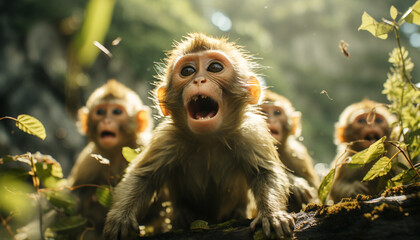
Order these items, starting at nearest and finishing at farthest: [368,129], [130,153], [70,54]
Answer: [130,153]
[368,129]
[70,54]

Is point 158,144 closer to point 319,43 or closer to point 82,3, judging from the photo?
point 82,3

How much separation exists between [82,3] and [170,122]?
7.06 metres

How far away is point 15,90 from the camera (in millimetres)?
8109

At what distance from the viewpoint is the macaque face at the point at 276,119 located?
4.82 metres

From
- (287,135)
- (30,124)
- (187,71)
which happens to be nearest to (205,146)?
(187,71)

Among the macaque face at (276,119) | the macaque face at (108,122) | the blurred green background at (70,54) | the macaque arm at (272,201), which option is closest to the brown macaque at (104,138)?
the macaque face at (108,122)

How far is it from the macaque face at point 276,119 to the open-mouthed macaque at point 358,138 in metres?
0.80

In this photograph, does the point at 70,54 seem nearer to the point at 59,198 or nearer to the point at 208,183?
the point at 59,198

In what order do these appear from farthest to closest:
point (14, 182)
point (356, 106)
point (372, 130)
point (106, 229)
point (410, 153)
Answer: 1. point (356, 106)
2. point (372, 130)
3. point (14, 182)
4. point (410, 153)
5. point (106, 229)

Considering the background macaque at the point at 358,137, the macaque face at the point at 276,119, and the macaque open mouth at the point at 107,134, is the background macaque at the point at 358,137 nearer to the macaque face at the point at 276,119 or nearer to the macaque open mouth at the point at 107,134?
the macaque face at the point at 276,119

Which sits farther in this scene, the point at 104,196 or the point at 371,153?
the point at 104,196

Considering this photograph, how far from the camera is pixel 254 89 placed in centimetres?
350

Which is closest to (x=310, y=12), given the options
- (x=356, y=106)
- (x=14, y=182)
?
(x=356, y=106)

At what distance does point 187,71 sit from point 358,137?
260cm
